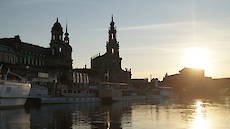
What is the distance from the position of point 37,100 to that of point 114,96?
45.5m

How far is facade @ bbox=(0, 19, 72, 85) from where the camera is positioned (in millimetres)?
124375

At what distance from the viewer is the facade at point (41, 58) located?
124 meters

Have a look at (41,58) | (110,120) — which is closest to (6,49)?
(41,58)

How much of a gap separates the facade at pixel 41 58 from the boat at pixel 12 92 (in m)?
33.0

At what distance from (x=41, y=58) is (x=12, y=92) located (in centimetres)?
6722

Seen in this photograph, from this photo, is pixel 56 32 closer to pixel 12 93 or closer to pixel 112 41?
pixel 112 41

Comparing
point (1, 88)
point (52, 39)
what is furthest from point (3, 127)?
point (52, 39)

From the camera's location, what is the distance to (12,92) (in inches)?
3189

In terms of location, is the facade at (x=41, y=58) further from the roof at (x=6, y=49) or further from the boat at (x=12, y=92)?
the boat at (x=12, y=92)

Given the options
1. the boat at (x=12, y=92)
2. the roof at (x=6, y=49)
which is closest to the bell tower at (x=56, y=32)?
the roof at (x=6, y=49)

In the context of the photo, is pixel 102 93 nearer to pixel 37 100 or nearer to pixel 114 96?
pixel 114 96

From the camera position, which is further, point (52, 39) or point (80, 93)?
point (52, 39)

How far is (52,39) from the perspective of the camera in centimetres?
15600

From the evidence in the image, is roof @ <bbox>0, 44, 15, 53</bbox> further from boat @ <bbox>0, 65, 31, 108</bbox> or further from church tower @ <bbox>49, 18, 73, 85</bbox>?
boat @ <bbox>0, 65, 31, 108</bbox>
